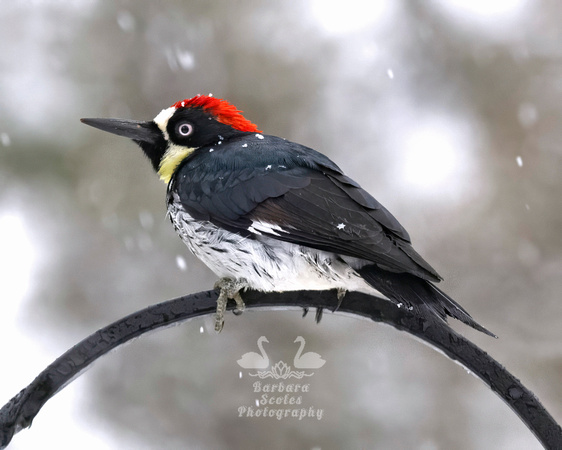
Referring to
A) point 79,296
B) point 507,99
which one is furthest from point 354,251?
point 507,99

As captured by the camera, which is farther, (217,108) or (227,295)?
(217,108)

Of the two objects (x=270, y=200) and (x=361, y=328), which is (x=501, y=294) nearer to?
(x=361, y=328)

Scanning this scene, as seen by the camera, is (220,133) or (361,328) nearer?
(220,133)

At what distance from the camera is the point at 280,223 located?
2.42 meters

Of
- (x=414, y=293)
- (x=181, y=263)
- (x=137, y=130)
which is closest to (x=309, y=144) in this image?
(x=181, y=263)

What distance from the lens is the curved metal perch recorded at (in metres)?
1.79

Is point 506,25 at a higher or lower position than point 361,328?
higher

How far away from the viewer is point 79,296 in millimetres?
4172

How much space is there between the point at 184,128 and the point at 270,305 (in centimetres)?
97

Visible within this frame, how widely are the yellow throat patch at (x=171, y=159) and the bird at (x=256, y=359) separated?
1430 millimetres

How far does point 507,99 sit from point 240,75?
1.60 meters

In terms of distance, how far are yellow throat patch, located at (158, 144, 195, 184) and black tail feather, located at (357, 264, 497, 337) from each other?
1032 millimetres

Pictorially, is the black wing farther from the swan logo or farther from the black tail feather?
the swan logo

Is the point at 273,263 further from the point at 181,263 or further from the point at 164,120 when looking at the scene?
the point at 181,263
